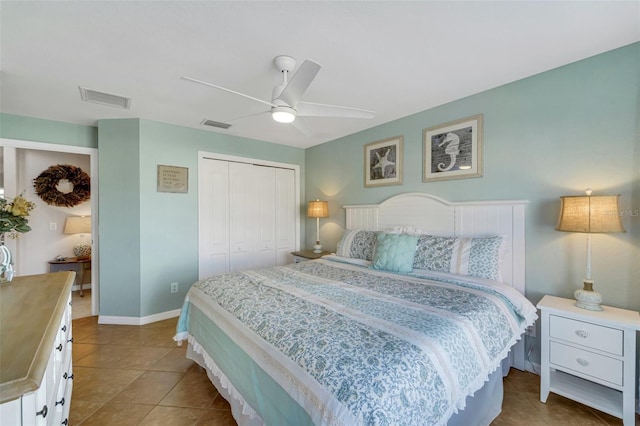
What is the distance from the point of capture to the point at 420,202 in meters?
2.98

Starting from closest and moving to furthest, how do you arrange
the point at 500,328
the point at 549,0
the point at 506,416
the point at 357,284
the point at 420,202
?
the point at 549,0, the point at 500,328, the point at 506,416, the point at 357,284, the point at 420,202

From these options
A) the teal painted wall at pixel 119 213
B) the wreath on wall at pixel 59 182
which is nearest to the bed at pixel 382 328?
the teal painted wall at pixel 119 213

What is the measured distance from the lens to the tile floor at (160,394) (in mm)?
1727

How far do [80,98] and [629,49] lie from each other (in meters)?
4.50

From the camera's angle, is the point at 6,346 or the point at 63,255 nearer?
the point at 6,346

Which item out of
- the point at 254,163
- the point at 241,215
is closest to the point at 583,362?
the point at 241,215

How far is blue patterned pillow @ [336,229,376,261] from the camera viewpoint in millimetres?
2941

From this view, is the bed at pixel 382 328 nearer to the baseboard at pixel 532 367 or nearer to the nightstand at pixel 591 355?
the baseboard at pixel 532 367

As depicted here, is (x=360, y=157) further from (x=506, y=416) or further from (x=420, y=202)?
(x=506, y=416)

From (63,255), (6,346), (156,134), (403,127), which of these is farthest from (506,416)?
(63,255)

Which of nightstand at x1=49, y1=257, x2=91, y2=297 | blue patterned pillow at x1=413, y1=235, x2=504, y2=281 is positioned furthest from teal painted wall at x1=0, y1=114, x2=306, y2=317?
blue patterned pillow at x1=413, y1=235, x2=504, y2=281

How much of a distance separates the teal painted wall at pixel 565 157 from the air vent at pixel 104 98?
3.23 meters

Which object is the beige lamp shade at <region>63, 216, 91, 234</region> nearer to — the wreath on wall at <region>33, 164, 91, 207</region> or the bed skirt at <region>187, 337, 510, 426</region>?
the wreath on wall at <region>33, 164, 91, 207</region>

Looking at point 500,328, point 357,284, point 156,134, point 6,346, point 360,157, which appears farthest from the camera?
point 360,157
